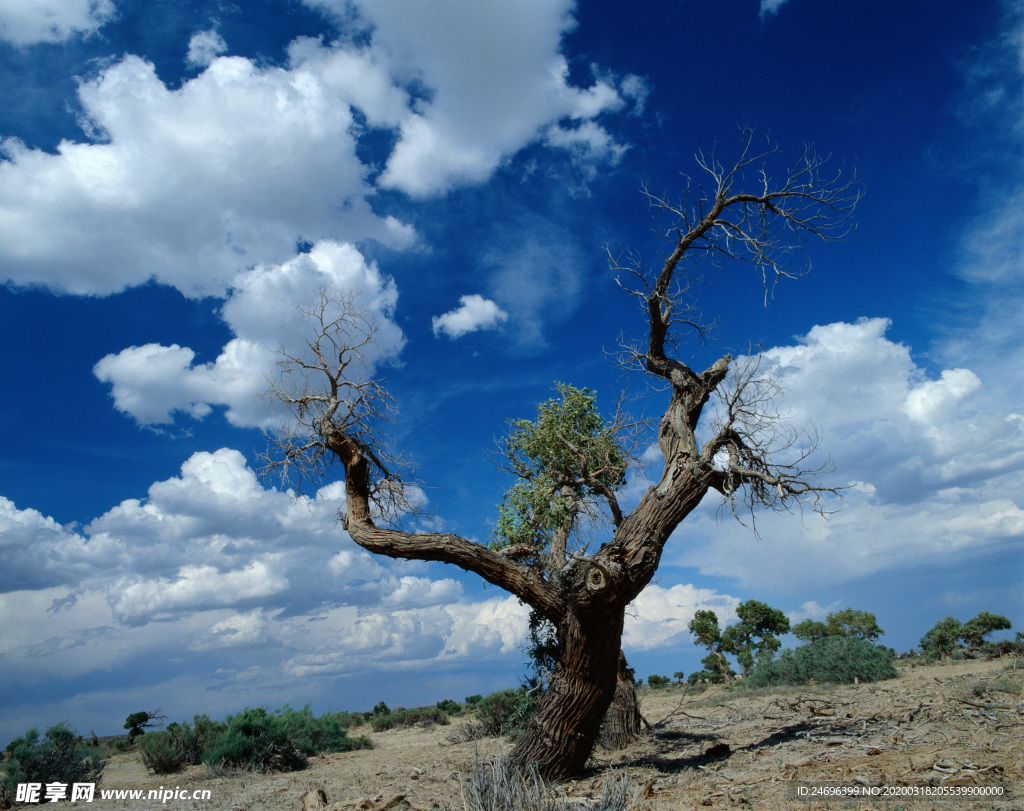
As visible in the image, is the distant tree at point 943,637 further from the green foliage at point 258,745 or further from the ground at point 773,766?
the green foliage at point 258,745

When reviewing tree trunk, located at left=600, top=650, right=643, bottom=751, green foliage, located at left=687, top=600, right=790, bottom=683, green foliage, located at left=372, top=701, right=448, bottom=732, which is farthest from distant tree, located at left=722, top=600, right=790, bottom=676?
tree trunk, located at left=600, top=650, right=643, bottom=751

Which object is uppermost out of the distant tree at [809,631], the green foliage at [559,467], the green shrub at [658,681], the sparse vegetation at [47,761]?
the green foliage at [559,467]

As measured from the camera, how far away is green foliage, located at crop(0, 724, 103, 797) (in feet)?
38.8

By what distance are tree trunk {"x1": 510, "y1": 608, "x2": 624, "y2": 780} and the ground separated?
387 millimetres

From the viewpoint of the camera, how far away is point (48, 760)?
12172 mm

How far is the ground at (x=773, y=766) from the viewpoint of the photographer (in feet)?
20.4

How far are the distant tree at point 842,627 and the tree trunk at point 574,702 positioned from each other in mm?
38222

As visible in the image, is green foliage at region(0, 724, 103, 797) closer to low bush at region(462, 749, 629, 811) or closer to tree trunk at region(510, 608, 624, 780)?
tree trunk at region(510, 608, 624, 780)

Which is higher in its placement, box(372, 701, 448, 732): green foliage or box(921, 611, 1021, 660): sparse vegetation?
box(921, 611, 1021, 660): sparse vegetation

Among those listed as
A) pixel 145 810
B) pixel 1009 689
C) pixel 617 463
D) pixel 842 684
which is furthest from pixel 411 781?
pixel 842 684

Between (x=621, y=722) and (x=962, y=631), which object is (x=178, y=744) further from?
(x=962, y=631)

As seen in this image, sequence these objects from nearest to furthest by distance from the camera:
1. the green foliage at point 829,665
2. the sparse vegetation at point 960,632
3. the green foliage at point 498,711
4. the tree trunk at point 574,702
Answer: the tree trunk at point 574,702 → the green foliage at point 498,711 → the green foliage at point 829,665 → the sparse vegetation at point 960,632

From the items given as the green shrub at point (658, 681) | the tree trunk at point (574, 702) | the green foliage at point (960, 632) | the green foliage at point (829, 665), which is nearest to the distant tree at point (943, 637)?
the green foliage at point (960, 632)

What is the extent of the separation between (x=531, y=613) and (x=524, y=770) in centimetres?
321
